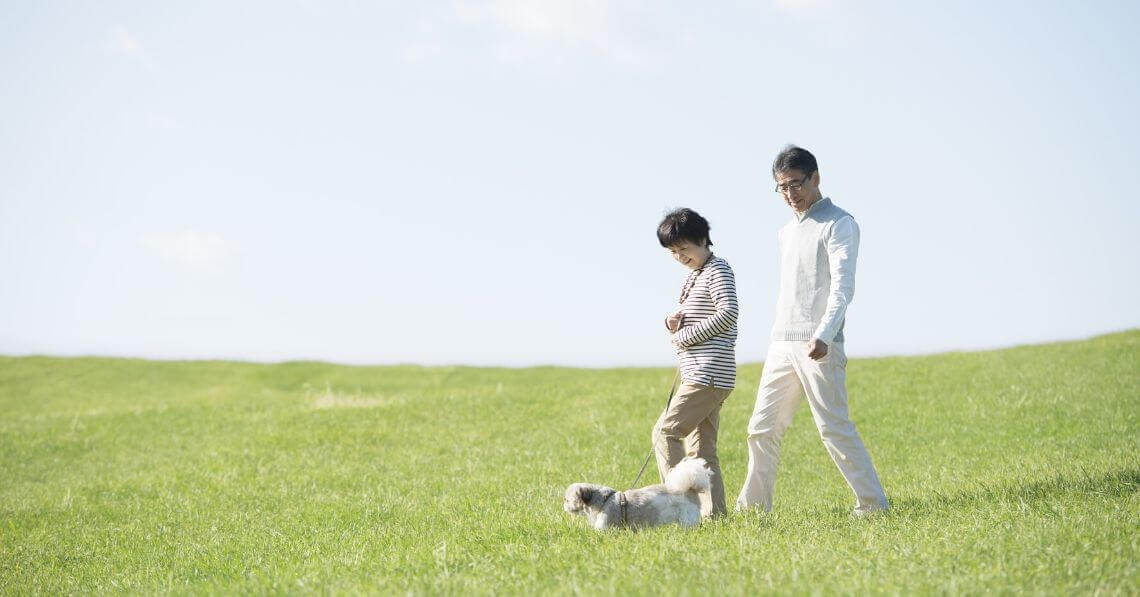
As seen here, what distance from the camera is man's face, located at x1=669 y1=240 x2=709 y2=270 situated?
8019 mm

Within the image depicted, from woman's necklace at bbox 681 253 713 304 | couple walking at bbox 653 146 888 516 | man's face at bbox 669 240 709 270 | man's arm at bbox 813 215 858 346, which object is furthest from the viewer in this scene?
woman's necklace at bbox 681 253 713 304

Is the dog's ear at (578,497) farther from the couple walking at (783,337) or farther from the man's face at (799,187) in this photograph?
the man's face at (799,187)

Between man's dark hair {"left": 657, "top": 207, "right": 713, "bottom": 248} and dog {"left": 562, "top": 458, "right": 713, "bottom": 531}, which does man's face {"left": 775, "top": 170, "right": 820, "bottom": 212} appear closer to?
man's dark hair {"left": 657, "top": 207, "right": 713, "bottom": 248}

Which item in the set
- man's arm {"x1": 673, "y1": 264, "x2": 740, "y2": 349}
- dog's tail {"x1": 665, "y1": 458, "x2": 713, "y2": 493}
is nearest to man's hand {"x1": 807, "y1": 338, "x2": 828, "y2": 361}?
man's arm {"x1": 673, "y1": 264, "x2": 740, "y2": 349}

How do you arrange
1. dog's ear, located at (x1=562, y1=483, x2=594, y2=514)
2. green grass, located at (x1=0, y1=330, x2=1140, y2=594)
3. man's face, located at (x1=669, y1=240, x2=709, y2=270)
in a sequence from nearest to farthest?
1. green grass, located at (x1=0, y1=330, x2=1140, y2=594)
2. dog's ear, located at (x1=562, y1=483, x2=594, y2=514)
3. man's face, located at (x1=669, y1=240, x2=709, y2=270)

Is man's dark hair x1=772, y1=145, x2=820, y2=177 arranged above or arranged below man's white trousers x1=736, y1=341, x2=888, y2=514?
above

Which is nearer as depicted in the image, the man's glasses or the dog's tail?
the dog's tail

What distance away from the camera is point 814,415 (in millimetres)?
8211

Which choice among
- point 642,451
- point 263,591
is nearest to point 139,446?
point 642,451

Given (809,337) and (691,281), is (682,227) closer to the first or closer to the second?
(691,281)

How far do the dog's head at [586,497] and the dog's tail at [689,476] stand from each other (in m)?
0.55

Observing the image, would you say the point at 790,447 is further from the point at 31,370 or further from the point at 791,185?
the point at 31,370

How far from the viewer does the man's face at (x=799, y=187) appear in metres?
8.11

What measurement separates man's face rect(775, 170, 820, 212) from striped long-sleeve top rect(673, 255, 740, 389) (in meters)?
0.88
